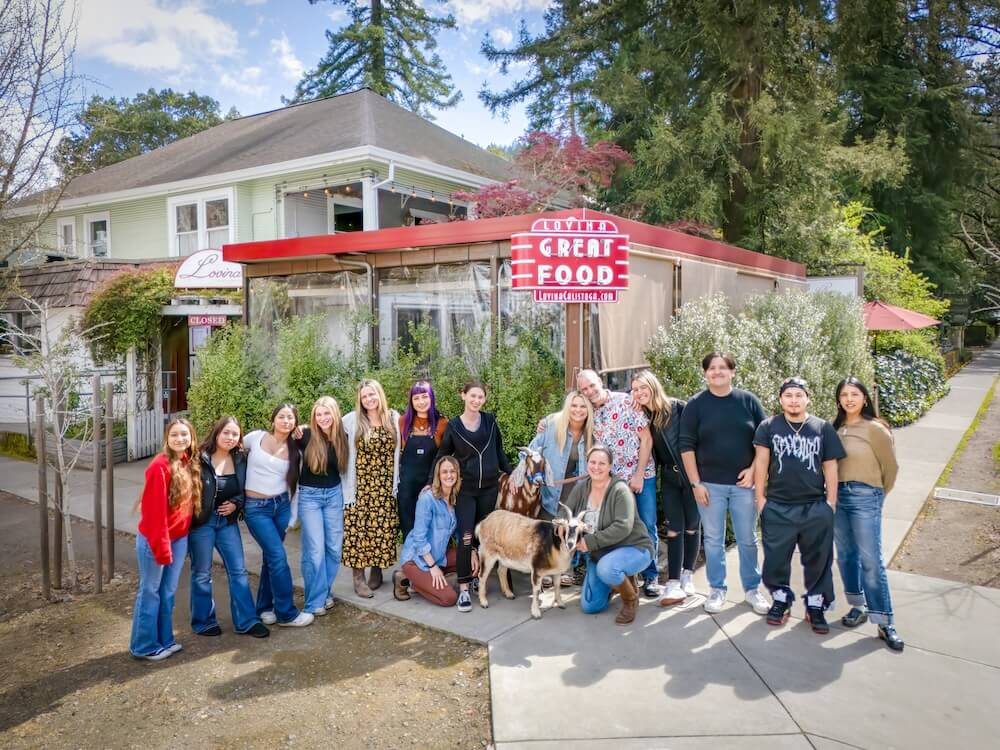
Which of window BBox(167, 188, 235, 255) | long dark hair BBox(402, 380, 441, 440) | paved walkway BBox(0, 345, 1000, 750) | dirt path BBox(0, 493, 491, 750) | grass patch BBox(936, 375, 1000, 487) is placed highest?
window BBox(167, 188, 235, 255)

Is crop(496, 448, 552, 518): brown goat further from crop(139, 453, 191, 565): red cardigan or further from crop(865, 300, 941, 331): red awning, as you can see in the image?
crop(865, 300, 941, 331): red awning

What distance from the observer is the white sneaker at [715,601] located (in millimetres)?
5168

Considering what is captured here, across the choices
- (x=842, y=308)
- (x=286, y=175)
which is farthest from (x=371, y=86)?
(x=842, y=308)

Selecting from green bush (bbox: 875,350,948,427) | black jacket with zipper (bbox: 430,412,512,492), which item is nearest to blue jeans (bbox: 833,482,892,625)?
black jacket with zipper (bbox: 430,412,512,492)

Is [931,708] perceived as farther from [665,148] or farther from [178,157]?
[178,157]

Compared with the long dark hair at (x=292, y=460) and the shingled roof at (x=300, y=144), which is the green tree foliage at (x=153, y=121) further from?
the long dark hair at (x=292, y=460)

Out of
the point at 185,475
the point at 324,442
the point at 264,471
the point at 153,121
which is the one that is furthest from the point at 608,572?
the point at 153,121

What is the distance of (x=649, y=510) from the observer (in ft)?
18.3

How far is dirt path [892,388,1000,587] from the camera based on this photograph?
20.0 feet

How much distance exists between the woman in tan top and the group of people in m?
0.01

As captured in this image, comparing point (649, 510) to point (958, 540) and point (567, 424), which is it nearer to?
point (567, 424)

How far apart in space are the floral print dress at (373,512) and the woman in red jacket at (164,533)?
122cm

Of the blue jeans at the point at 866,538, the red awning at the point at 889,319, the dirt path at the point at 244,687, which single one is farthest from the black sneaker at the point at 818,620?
the red awning at the point at 889,319

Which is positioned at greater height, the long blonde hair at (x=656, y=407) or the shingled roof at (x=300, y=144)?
the shingled roof at (x=300, y=144)
